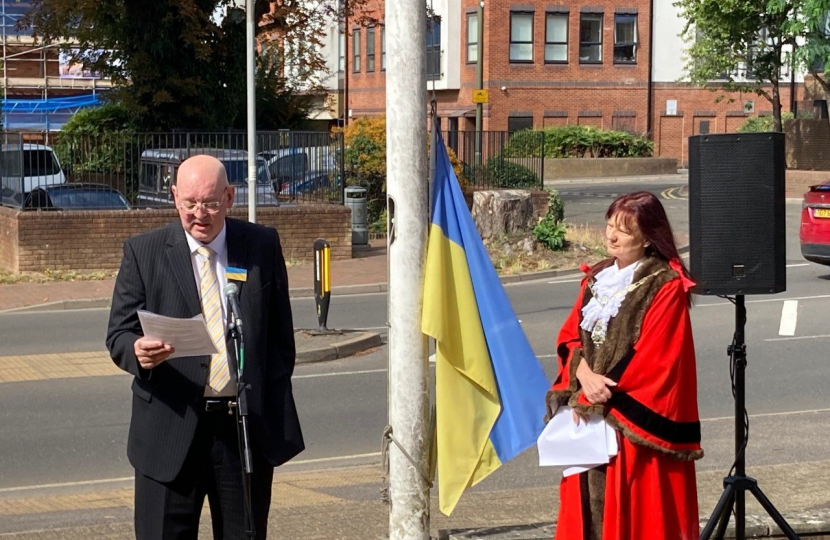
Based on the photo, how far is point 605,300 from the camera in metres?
4.59

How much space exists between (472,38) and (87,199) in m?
31.3

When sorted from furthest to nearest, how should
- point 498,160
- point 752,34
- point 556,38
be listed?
point 556,38 → point 752,34 → point 498,160

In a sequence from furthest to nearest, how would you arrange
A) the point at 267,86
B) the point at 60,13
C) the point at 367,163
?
the point at 267,86 → the point at 60,13 → the point at 367,163

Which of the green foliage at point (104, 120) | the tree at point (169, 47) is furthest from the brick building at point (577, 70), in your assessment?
the tree at point (169, 47)

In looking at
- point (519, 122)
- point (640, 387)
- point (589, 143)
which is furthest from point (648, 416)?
point (519, 122)

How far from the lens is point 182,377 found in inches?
165

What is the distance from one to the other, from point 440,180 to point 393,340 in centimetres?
76

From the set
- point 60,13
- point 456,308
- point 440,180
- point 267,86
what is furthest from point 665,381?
point 267,86

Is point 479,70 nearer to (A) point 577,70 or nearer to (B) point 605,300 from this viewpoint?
(A) point 577,70

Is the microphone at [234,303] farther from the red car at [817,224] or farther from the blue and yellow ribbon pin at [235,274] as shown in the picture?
the red car at [817,224]

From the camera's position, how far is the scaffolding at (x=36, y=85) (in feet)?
171

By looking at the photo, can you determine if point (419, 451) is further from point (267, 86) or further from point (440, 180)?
point (267, 86)

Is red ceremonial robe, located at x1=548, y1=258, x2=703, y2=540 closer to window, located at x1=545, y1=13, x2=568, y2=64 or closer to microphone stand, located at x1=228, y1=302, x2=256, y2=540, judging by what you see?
microphone stand, located at x1=228, y1=302, x2=256, y2=540

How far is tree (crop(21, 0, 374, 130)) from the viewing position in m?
26.6
